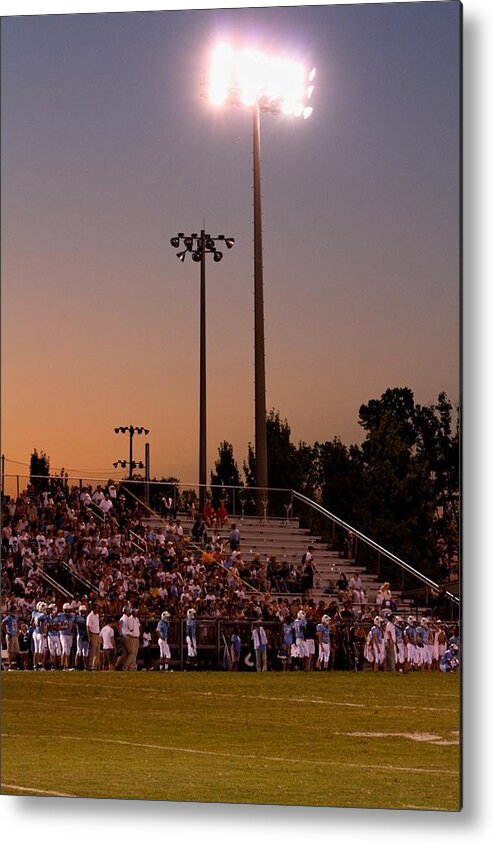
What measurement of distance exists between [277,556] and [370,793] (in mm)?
1817

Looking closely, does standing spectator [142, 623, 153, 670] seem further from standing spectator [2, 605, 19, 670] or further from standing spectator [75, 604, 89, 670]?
standing spectator [2, 605, 19, 670]

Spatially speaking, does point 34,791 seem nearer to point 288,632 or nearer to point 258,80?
point 288,632

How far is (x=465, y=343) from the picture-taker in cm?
816

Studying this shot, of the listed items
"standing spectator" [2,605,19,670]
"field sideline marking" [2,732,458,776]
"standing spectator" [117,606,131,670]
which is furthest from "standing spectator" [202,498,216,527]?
"field sideline marking" [2,732,458,776]

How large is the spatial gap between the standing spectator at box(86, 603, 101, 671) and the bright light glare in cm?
317

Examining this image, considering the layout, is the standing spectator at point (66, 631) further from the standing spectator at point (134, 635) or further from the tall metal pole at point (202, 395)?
the tall metal pole at point (202, 395)

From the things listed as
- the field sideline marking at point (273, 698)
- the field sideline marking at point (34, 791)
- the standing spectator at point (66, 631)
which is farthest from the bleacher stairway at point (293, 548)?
the field sideline marking at point (34, 791)

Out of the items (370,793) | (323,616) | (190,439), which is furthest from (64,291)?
(370,793)

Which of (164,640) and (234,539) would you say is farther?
(164,640)

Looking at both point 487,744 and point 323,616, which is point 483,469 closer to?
point 487,744

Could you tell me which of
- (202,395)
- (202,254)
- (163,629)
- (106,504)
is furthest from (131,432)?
(163,629)

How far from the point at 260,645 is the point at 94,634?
1036 millimetres

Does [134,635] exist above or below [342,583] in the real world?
below

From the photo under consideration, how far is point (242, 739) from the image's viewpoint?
8.76 m
